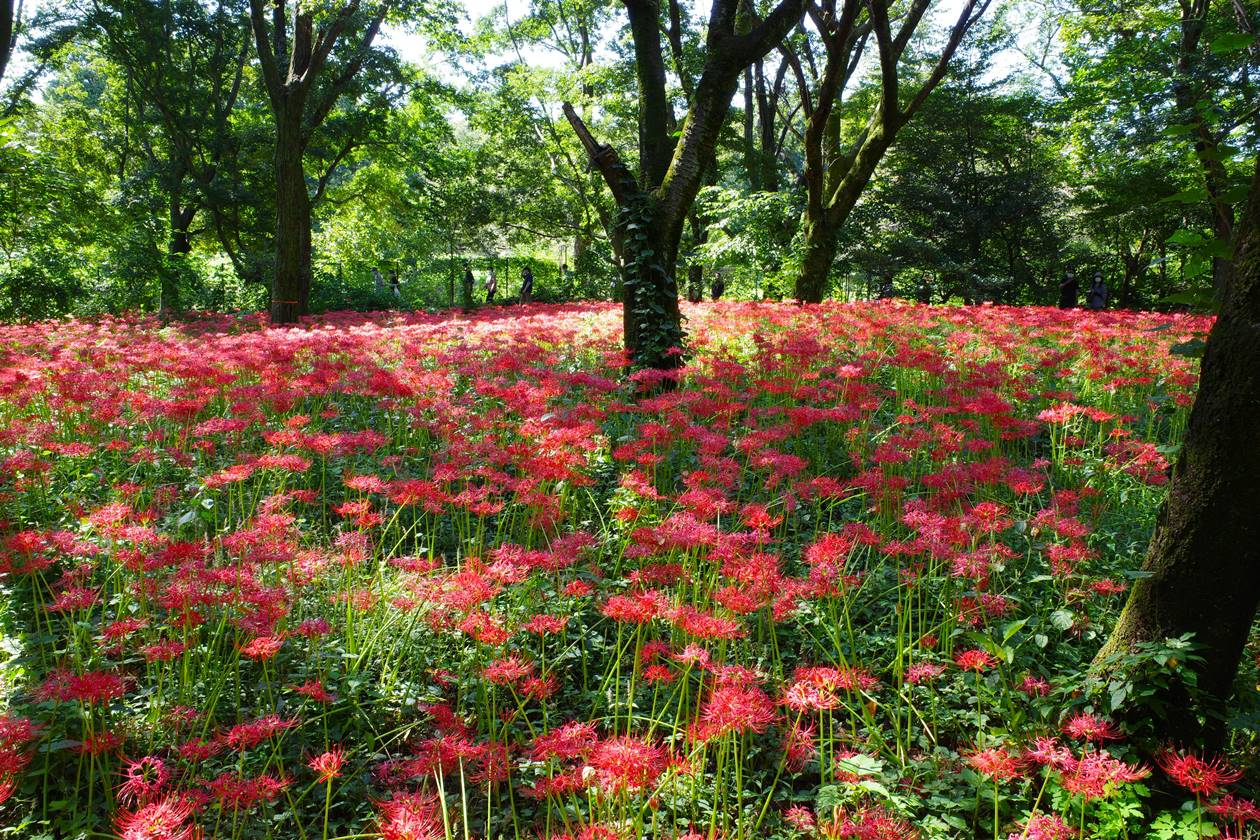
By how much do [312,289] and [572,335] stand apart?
15354 mm

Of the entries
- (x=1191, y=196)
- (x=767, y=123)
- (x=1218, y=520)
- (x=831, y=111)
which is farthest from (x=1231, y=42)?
(x=767, y=123)

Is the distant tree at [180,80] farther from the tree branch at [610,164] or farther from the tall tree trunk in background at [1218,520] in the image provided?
the tall tree trunk in background at [1218,520]

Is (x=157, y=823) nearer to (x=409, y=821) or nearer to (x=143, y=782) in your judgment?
(x=143, y=782)

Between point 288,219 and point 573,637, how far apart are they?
1181cm

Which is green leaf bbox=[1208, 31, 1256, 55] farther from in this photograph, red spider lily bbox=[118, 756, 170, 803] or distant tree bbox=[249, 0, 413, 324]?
distant tree bbox=[249, 0, 413, 324]

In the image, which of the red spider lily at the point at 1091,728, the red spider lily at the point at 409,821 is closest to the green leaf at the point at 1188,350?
the red spider lily at the point at 1091,728

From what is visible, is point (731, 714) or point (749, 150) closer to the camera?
point (731, 714)

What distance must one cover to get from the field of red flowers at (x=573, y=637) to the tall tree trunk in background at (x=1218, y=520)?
15cm

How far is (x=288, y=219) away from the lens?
40.3ft

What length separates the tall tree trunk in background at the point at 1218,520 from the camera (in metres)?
2.02

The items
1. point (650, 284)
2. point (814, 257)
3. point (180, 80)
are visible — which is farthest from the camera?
point (180, 80)

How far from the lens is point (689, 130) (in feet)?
22.0

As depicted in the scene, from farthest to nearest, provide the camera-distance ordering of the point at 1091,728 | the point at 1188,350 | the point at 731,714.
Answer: the point at 1188,350, the point at 1091,728, the point at 731,714

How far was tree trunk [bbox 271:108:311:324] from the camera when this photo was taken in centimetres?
1200
